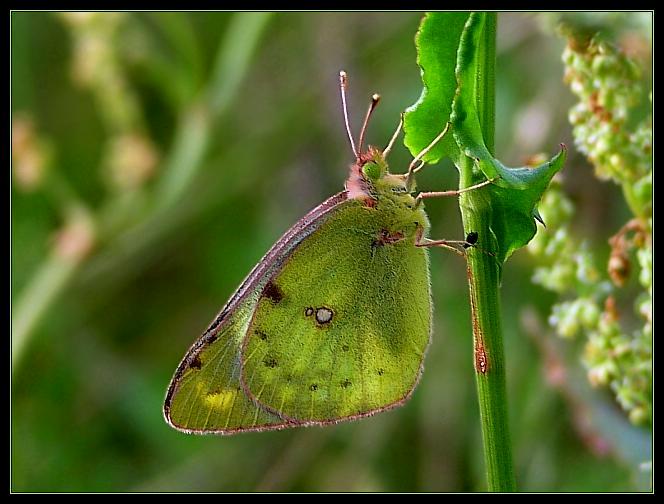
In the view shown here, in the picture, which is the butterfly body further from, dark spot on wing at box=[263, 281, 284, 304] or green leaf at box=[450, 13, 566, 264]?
green leaf at box=[450, 13, 566, 264]

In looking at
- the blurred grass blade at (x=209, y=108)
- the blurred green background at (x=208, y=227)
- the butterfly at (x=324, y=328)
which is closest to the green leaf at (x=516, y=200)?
the butterfly at (x=324, y=328)

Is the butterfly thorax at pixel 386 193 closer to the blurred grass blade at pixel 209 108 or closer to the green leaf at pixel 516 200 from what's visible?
the green leaf at pixel 516 200

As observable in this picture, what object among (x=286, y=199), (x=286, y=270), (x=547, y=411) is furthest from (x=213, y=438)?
(x=286, y=270)

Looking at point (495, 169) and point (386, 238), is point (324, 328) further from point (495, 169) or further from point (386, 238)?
point (495, 169)

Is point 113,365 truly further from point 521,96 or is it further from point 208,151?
point 521,96

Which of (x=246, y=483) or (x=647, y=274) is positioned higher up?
(x=647, y=274)

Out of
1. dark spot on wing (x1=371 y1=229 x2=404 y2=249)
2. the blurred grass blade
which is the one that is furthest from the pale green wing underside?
the blurred grass blade
